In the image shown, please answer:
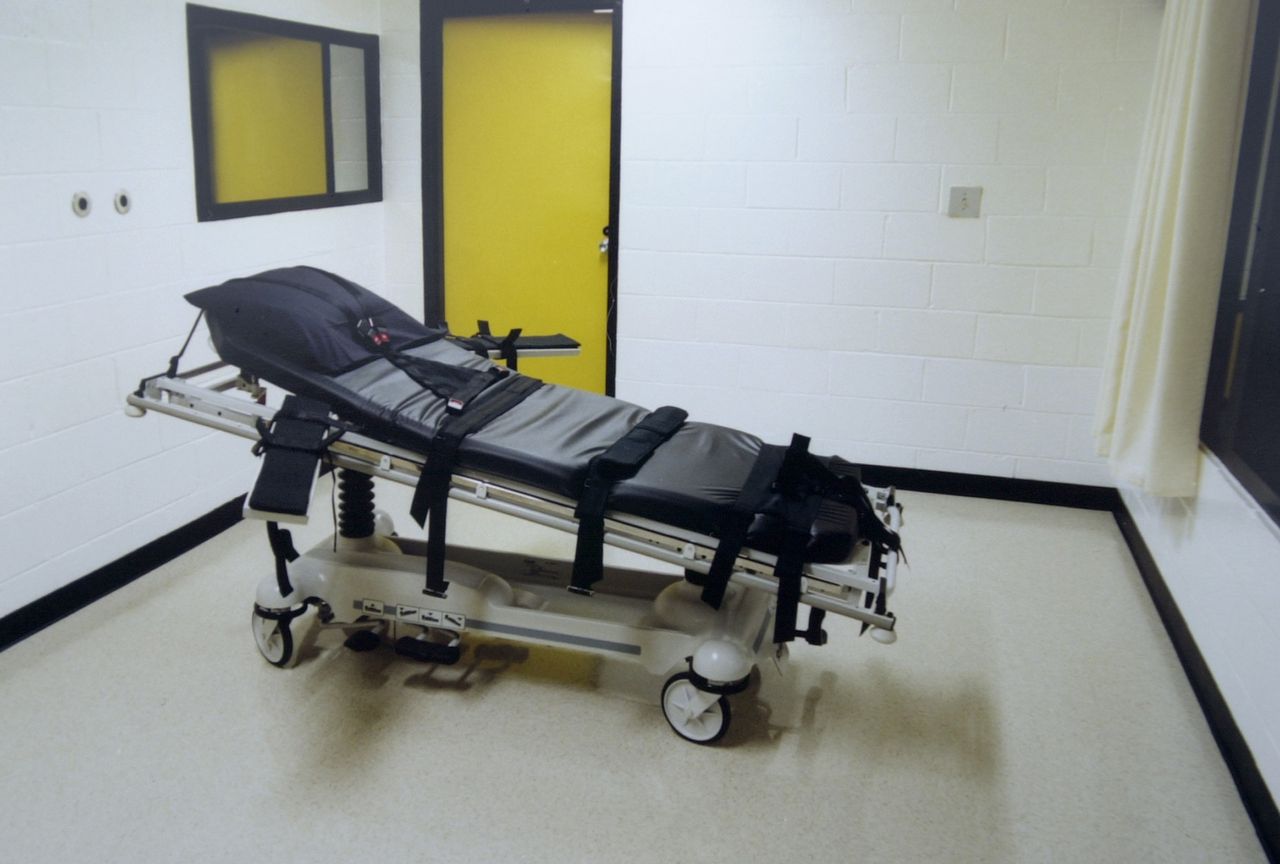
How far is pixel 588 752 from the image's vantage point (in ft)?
8.53

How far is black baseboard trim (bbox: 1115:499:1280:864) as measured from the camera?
229cm

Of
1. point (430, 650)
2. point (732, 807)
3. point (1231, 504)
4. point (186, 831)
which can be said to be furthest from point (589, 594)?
point (1231, 504)

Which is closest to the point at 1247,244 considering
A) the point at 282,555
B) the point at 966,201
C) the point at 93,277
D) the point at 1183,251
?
the point at 1183,251

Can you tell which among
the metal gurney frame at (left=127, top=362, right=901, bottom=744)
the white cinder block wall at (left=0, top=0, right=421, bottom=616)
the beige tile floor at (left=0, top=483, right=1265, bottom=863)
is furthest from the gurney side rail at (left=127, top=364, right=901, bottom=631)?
the white cinder block wall at (left=0, top=0, right=421, bottom=616)

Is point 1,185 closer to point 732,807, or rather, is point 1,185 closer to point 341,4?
point 341,4

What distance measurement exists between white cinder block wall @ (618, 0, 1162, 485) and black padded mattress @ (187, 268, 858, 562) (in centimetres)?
175

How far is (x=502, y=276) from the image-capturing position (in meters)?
5.03

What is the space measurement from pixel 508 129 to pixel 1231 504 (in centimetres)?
336

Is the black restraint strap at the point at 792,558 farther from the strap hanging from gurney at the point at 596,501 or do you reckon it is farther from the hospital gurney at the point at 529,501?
the strap hanging from gurney at the point at 596,501

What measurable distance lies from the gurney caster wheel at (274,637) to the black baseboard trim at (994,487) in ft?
8.35

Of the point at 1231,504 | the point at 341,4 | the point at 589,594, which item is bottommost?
the point at 589,594

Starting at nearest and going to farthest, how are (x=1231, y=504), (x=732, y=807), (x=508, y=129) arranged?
(x=732, y=807) < (x=1231, y=504) < (x=508, y=129)

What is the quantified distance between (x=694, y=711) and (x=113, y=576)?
1953mm

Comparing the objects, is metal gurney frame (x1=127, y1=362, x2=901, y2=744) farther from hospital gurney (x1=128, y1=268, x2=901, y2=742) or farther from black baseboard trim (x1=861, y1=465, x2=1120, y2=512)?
black baseboard trim (x1=861, y1=465, x2=1120, y2=512)
